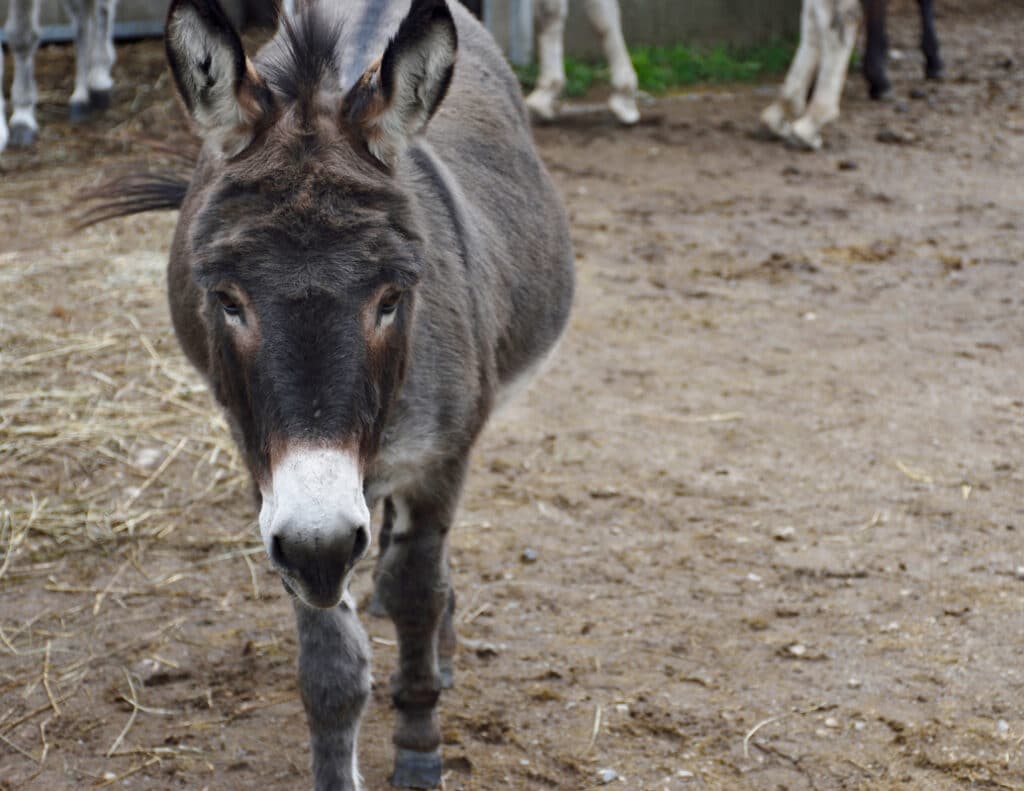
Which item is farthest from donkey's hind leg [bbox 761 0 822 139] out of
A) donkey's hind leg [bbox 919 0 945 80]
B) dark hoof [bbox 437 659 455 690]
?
dark hoof [bbox 437 659 455 690]

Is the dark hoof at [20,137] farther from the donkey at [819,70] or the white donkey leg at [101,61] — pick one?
the donkey at [819,70]

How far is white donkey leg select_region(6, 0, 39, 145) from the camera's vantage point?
838cm

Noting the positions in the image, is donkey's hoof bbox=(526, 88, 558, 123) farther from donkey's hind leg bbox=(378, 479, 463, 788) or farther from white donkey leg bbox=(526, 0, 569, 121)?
donkey's hind leg bbox=(378, 479, 463, 788)

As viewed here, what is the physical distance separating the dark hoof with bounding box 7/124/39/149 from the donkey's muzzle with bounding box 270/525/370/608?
7362mm

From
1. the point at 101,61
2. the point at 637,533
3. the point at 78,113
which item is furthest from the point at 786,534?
the point at 101,61

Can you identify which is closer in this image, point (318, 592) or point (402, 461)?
point (318, 592)

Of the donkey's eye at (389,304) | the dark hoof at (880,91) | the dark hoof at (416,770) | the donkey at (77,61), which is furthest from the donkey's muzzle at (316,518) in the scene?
the dark hoof at (880,91)

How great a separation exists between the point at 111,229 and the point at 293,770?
15.6ft

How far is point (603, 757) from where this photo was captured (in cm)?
299

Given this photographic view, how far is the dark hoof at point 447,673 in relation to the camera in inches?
130

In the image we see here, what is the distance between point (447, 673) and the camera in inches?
130

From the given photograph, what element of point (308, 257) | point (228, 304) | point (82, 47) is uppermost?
point (308, 257)

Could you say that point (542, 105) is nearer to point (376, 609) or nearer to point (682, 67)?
point (682, 67)

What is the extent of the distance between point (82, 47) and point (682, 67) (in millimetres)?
4790
